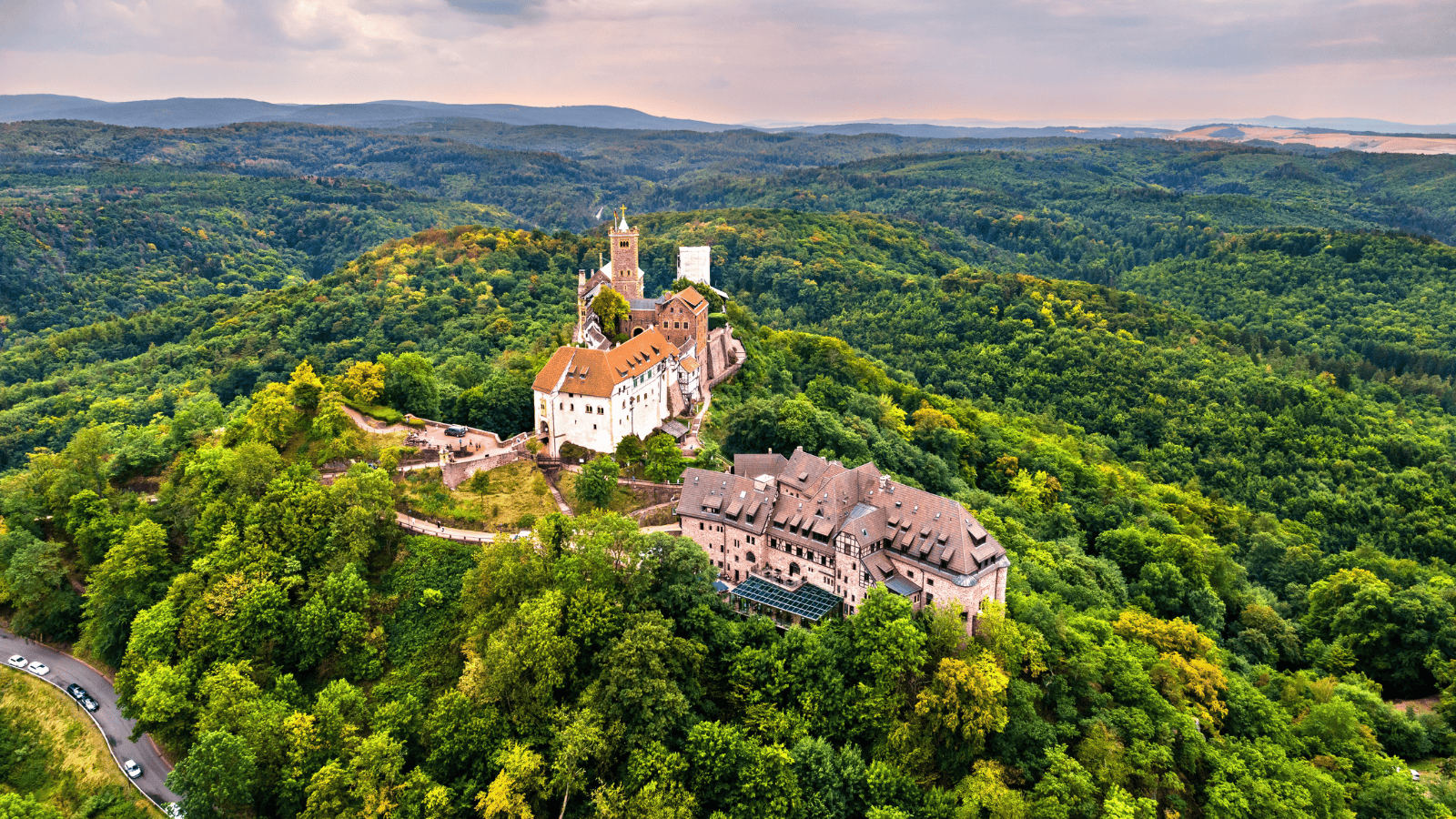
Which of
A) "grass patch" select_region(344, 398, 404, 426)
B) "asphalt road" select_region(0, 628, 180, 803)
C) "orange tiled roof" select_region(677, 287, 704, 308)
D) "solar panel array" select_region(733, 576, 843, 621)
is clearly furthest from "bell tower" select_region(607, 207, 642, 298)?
"asphalt road" select_region(0, 628, 180, 803)

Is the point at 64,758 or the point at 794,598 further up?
the point at 794,598

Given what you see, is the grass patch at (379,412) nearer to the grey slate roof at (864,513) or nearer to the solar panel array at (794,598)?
the grey slate roof at (864,513)

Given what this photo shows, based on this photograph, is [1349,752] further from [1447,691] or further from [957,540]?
[957,540]

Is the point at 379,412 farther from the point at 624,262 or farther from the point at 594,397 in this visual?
the point at 624,262

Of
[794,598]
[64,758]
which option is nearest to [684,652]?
[794,598]

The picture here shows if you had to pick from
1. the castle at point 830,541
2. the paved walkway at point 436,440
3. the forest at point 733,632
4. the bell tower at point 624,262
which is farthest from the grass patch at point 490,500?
the bell tower at point 624,262

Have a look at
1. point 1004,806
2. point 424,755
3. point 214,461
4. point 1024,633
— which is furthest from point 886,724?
point 214,461

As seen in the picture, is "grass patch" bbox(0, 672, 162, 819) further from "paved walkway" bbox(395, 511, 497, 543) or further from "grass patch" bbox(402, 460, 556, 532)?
"grass patch" bbox(402, 460, 556, 532)
